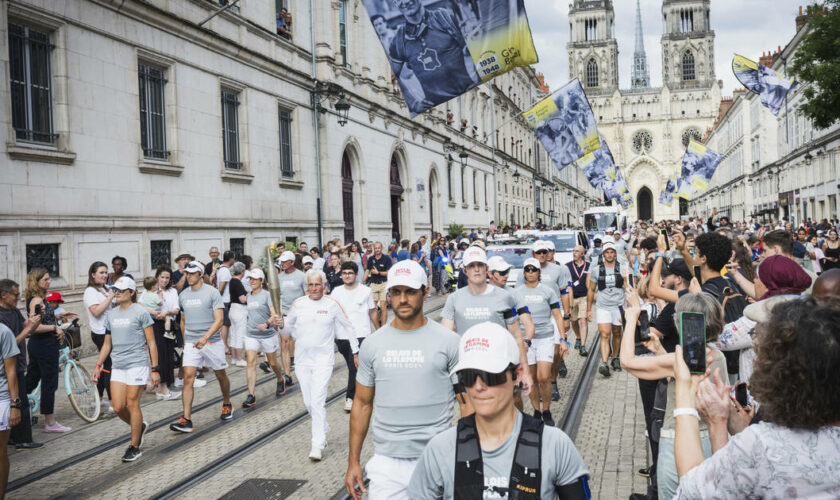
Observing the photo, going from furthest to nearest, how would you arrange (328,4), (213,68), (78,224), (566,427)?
(328,4)
(213,68)
(78,224)
(566,427)

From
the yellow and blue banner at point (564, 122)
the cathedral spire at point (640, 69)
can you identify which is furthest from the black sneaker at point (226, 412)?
the cathedral spire at point (640, 69)

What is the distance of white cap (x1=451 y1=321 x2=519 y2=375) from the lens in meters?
2.71

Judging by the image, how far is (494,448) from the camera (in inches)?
107

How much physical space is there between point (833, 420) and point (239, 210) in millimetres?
17376

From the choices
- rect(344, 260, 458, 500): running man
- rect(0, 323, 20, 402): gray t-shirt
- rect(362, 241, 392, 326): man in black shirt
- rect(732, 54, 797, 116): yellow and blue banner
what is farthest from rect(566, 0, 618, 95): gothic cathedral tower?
rect(344, 260, 458, 500): running man

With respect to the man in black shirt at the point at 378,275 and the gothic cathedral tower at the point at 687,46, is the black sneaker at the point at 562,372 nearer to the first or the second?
the man in black shirt at the point at 378,275

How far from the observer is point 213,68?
17516 mm

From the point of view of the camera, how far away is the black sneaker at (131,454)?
7188 millimetres

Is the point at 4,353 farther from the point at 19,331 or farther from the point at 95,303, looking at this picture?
the point at 95,303

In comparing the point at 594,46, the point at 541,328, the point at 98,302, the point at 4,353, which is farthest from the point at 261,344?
the point at 594,46

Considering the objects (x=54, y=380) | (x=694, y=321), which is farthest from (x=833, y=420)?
(x=54, y=380)

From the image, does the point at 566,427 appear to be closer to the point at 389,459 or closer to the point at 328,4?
the point at 389,459

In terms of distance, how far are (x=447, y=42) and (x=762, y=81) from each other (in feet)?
41.4

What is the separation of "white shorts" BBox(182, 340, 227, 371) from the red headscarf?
625 cm
